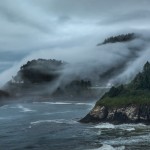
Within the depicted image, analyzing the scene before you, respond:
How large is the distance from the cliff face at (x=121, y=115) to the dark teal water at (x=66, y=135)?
459 centimetres

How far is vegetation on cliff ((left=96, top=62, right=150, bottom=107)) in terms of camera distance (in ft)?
399

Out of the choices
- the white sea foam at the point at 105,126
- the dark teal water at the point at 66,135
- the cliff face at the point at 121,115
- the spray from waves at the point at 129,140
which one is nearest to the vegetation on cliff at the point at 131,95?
the cliff face at the point at 121,115

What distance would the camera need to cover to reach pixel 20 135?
100188 mm

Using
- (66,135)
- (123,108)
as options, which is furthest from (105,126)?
(66,135)

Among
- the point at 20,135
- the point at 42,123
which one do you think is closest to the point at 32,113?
the point at 42,123

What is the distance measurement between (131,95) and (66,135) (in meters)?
33.7

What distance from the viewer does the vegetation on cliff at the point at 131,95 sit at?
12156 centimetres

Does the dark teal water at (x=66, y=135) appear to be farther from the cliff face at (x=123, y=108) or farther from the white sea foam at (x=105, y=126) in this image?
the cliff face at (x=123, y=108)

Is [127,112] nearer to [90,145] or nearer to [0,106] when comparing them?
[90,145]

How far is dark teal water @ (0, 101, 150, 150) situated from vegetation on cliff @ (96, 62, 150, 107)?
9.85 m

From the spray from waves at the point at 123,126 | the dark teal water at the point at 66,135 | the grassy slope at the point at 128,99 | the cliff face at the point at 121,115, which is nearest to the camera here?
the dark teal water at the point at 66,135

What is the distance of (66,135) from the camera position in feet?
324

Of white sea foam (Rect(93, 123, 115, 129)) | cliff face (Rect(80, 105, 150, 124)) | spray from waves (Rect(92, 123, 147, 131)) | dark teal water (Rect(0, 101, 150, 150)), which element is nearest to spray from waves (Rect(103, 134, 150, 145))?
dark teal water (Rect(0, 101, 150, 150))

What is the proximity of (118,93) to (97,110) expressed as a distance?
41.4ft
